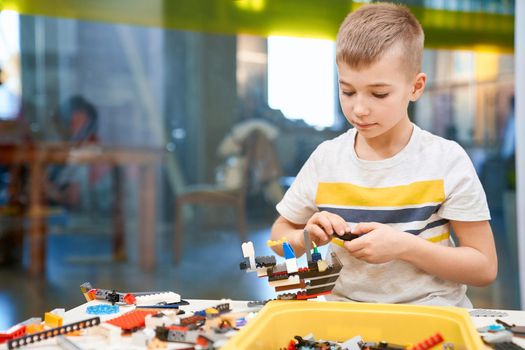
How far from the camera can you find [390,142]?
1.07 m

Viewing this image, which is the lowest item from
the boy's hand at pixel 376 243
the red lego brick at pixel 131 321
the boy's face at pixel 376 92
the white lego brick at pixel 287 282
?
the red lego brick at pixel 131 321

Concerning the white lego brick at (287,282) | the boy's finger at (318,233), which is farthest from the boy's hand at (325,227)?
the white lego brick at (287,282)

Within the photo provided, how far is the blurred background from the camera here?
2533 millimetres

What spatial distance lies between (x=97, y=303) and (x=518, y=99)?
161 centimetres

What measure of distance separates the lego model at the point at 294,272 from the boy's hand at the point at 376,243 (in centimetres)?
8

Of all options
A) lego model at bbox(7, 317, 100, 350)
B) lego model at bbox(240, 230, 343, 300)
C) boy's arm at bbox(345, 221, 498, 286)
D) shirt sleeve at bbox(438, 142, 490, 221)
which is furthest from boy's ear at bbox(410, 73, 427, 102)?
lego model at bbox(7, 317, 100, 350)

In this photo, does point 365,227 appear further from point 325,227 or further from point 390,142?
point 390,142

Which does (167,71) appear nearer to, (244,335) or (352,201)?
(352,201)

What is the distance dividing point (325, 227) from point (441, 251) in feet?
0.68

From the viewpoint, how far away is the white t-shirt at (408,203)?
99cm

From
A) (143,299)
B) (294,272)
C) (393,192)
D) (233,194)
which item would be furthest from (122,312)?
(233,194)

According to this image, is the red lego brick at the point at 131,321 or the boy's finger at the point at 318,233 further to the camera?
the boy's finger at the point at 318,233

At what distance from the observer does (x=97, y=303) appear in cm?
90

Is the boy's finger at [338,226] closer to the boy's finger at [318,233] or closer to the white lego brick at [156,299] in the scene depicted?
the boy's finger at [318,233]
